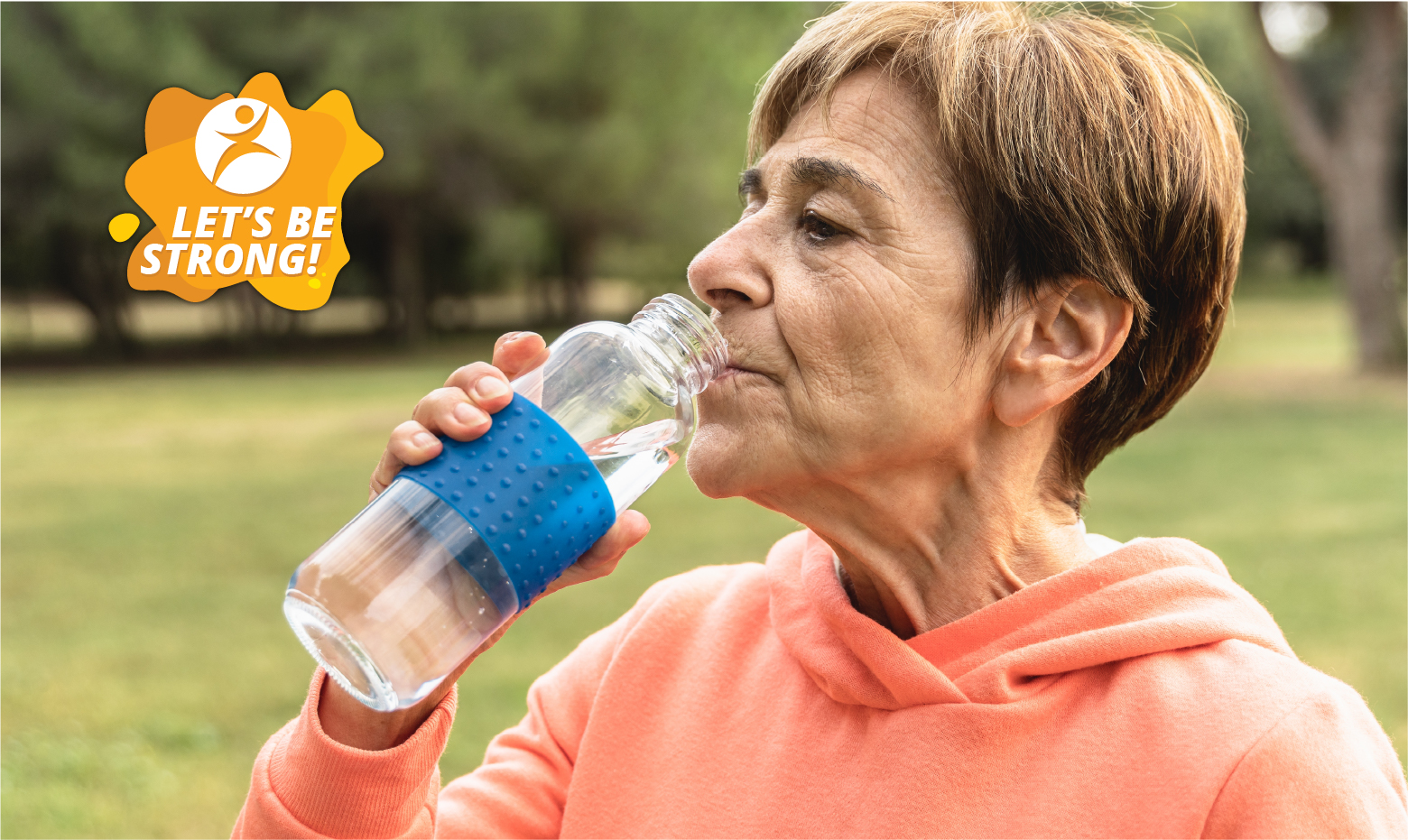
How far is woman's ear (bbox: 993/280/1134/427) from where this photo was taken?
1.77 m

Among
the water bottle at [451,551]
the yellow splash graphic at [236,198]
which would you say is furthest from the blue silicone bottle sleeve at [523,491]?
the yellow splash graphic at [236,198]

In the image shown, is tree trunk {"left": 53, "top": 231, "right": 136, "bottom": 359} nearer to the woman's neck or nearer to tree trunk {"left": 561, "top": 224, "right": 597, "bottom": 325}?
tree trunk {"left": 561, "top": 224, "right": 597, "bottom": 325}

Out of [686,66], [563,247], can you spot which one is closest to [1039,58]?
[686,66]

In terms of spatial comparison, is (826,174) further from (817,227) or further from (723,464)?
(723,464)

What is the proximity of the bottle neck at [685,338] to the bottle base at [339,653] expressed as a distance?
62 cm

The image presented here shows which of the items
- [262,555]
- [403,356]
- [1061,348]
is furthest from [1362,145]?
[403,356]

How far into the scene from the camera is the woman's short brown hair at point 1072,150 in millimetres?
1699

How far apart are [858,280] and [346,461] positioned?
36.3 ft

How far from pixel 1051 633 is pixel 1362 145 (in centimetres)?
1424

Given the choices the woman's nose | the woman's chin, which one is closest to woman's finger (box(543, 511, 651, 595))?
the woman's chin

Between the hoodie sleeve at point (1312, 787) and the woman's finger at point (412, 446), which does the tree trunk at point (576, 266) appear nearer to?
the woman's finger at point (412, 446)

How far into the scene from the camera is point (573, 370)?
2012 mm

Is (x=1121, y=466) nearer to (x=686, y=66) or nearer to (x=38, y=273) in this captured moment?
(x=686, y=66)

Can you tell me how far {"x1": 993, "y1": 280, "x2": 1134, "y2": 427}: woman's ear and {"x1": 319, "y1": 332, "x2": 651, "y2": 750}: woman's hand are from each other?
1.92ft
